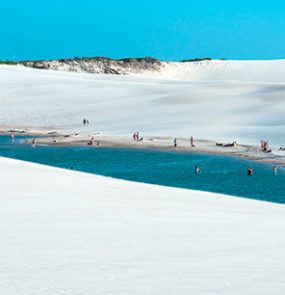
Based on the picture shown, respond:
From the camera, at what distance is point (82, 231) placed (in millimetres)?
10898

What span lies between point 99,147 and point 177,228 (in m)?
36.2

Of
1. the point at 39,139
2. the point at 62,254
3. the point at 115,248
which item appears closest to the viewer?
the point at 62,254

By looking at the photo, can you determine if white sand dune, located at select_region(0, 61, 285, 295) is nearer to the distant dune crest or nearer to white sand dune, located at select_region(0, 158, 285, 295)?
white sand dune, located at select_region(0, 158, 285, 295)

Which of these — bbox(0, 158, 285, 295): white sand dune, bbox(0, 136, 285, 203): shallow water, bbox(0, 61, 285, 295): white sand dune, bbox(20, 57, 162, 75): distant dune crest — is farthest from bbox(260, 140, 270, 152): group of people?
bbox(20, 57, 162, 75): distant dune crest

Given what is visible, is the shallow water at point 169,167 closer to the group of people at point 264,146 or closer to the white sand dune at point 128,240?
the group of people at point 264,146

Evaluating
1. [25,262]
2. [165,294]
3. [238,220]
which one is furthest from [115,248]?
[238,220]

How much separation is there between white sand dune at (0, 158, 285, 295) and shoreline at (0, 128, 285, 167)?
24.2 m

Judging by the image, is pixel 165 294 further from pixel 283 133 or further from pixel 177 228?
pixel 283 133

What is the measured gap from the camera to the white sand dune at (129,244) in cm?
786

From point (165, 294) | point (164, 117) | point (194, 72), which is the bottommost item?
point (165, 294)

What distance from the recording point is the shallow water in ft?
103

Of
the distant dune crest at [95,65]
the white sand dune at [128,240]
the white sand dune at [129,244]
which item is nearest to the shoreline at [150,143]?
the white sand dune at [128,240]

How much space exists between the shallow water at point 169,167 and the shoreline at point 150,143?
1052mm

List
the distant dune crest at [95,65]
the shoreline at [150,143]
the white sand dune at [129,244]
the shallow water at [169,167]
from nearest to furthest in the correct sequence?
the white sand dune at [129,244]
the shallow water at [169,167]
the shoreline at [150,143]
the distant dune crest at [95,65]
